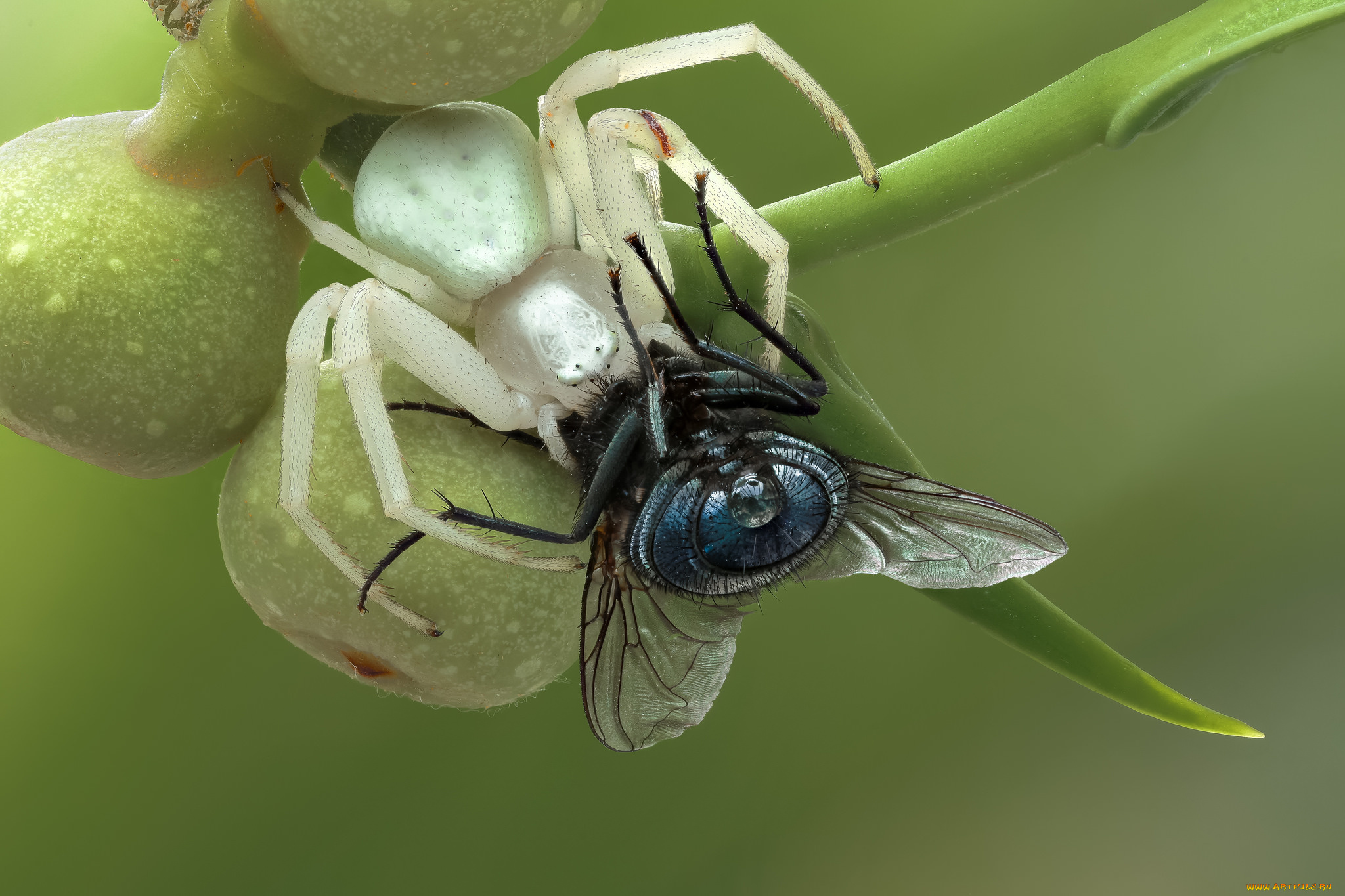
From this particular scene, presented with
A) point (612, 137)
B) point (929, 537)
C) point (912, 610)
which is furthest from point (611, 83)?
point (912, 610)

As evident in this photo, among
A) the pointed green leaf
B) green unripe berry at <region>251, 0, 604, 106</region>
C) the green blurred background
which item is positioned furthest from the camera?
the green blurred background

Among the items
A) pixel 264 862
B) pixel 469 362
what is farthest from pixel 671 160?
pixel 264 862

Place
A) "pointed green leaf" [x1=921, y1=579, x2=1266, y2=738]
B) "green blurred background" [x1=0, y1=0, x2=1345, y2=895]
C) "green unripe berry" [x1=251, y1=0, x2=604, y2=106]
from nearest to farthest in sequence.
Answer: "green unripe berry" [x1=251, y1=0, x2=604, y2=106], "pointed green leaf" [x1=921, y1=579, x2=1266, y2=738], "green blurred background" [x1=0, y1=0, x2=1345, y2=895]

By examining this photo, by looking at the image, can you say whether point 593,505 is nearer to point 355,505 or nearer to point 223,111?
point 355,505

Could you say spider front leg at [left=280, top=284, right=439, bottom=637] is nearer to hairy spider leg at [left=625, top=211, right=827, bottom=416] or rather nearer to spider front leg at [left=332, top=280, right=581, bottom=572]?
spider front leg at [left=332, top=280, right=581, bottom=572]

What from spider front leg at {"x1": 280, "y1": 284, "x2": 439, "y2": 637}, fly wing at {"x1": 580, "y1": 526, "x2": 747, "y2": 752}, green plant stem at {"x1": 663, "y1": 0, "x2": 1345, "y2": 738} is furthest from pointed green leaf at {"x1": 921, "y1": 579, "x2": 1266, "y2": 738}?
spider front leg at {"x1": 280, "y1": 284, "x2": 439, "y2": 637}

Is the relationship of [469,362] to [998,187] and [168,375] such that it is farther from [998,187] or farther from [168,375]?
[998,187]

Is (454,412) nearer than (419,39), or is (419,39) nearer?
(419,39)
